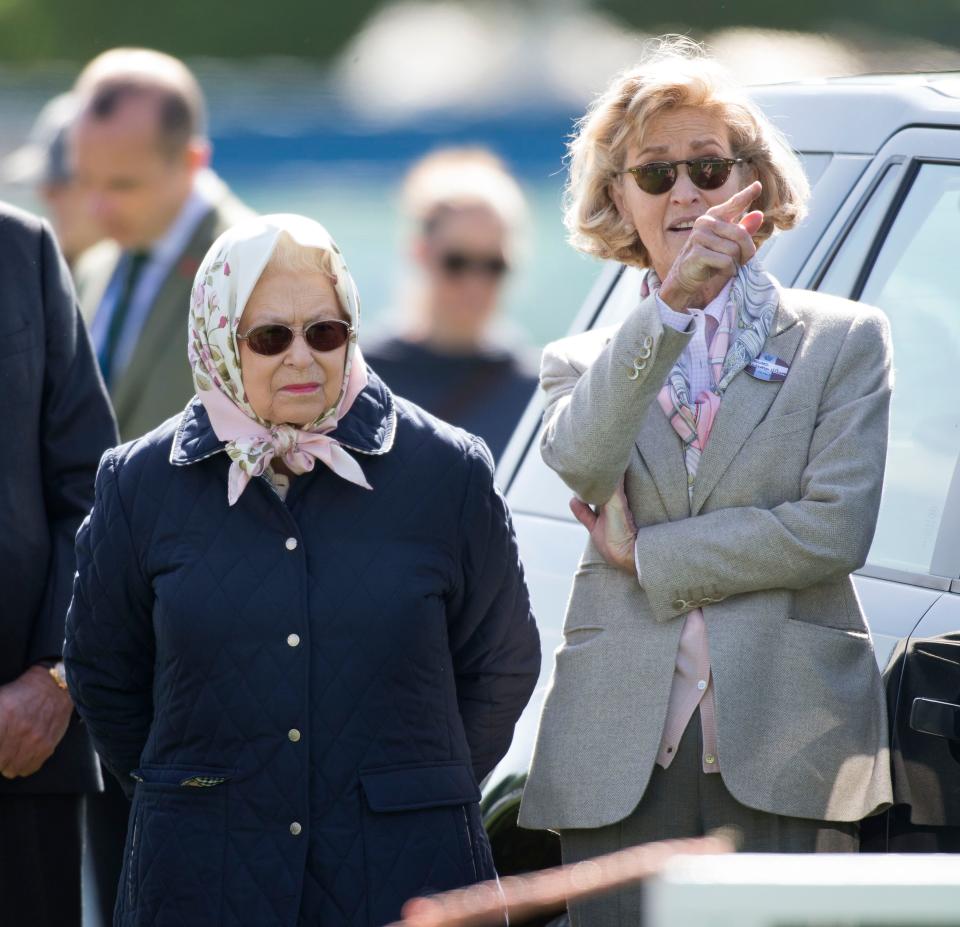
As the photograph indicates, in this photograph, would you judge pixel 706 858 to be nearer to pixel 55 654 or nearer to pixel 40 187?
pixel 55 654

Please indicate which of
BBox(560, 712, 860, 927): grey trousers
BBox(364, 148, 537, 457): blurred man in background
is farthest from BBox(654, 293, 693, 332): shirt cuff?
BBox(364, 148, 537, 457): blurred man in background

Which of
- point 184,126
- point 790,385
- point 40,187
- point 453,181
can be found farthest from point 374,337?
point 790,385

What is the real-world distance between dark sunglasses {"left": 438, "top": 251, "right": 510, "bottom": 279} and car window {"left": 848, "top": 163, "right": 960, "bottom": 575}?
8.33 feet

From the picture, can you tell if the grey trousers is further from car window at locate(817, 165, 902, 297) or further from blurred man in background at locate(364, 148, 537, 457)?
blurred man in background at locate(364, 148, 537, 457)

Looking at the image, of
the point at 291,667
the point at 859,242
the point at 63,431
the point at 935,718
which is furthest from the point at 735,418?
the point at 63,431

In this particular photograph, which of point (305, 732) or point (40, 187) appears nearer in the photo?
point (305, 732)

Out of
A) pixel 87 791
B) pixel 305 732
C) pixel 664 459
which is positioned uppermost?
pixel 664 459

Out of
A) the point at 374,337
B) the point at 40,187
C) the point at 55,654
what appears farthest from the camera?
the point at 40,187

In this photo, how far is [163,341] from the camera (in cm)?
605

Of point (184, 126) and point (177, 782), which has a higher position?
point (184, 126)

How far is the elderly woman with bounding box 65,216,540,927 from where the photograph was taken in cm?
274

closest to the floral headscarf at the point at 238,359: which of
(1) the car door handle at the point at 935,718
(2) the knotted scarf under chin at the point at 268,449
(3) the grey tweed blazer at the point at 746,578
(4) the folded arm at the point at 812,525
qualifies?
(2) the knotted scarf under chin at the point at 268,449

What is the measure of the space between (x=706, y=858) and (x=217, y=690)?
1.35m

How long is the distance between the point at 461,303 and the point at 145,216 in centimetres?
116
